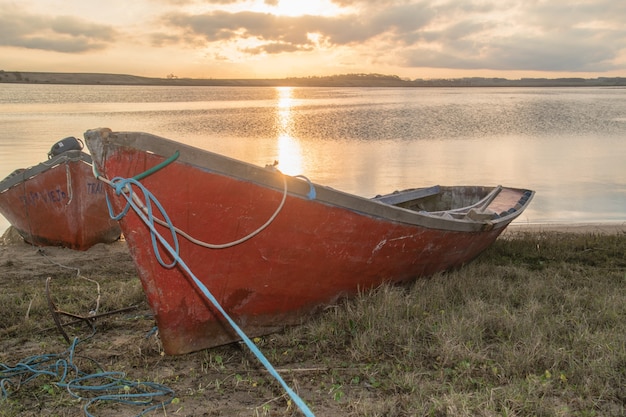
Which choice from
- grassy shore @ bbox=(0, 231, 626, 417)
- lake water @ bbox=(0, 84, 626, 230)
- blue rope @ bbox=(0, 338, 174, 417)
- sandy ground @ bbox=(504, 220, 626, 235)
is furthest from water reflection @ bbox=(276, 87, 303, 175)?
blue rope @ bbox=(0, 338, 174, 417)

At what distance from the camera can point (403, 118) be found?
37.2 meters

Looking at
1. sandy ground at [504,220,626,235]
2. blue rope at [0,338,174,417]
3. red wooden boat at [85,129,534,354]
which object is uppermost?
red wooden boat at [85,129,534,354]

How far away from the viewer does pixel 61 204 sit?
8461mm

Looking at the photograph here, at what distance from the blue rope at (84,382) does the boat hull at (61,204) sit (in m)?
4.66

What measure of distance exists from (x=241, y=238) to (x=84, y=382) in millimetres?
1480

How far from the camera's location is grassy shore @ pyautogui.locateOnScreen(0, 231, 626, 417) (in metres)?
3.33

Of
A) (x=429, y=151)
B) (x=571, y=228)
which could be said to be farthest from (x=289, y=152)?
(x=571, y=228)

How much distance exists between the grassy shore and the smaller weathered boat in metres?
2.73

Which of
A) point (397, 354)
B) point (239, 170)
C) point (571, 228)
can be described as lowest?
point (571, 228)

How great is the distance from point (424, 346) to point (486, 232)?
7.55 feet

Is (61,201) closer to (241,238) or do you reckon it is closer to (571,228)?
(241,238)

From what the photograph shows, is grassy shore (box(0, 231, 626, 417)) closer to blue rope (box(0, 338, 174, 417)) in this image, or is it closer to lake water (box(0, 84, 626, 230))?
blue rope (box(0, 338, 174, 417))

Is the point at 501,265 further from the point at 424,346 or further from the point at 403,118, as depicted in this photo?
the point at 403,118

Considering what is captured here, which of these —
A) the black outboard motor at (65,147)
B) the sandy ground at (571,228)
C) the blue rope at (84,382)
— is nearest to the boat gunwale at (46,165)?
the black outboard motor at (65,147)
